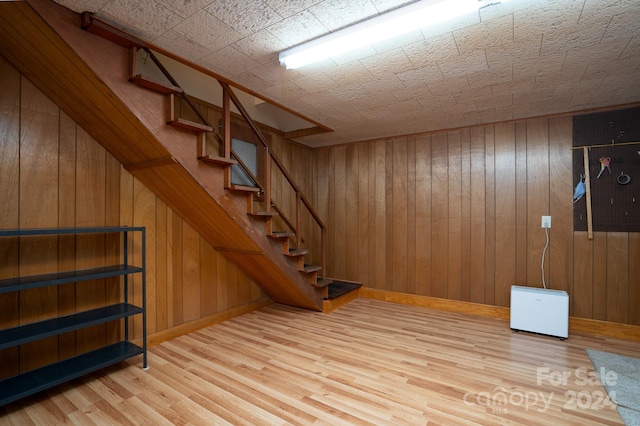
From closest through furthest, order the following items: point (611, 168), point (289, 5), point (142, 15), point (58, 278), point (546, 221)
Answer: point (289, 5)
point (142, 15)
point (58, 278)
point (611, 168)
point (546, 221)

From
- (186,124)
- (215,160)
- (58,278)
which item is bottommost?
(58,278)

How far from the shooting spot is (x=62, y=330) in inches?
77.6

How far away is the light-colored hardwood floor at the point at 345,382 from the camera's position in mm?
1830

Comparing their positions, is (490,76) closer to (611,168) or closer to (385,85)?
(385,85)

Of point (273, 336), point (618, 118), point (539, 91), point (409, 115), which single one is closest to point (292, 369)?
point (273, 336)

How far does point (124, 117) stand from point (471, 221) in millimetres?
3842

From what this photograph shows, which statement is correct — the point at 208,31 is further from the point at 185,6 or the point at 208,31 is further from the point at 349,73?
the point at 349,73

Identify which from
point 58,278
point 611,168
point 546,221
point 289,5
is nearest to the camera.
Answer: point 289,5

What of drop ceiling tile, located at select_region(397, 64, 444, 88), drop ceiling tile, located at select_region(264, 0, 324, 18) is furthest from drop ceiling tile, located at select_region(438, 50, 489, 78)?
drop ceiling tile, located at select_region(264, 0, 324, 18)

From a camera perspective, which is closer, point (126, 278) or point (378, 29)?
point (378, 29)

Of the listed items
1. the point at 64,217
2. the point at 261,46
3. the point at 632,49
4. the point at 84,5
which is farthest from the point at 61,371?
the point at 632,49

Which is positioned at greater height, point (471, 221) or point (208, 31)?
point (208, 31)

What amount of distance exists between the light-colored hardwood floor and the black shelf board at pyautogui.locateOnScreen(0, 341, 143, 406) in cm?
15

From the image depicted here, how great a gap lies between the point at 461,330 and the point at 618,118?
2.76m
